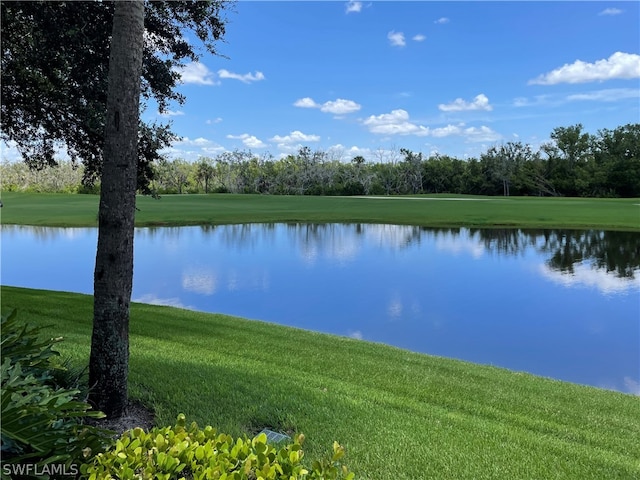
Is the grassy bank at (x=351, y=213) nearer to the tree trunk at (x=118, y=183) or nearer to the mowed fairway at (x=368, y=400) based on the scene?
the mowed fairway at (x=368, y=400)

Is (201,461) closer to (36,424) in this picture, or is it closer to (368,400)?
(36,424)

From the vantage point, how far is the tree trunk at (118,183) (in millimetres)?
2809

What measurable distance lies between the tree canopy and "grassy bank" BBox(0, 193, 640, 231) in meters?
23.8

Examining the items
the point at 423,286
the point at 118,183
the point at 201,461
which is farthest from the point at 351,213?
the point at 201,461

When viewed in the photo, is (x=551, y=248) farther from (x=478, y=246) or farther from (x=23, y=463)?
(x=23, y=463)

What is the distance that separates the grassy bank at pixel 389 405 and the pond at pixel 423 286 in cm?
245

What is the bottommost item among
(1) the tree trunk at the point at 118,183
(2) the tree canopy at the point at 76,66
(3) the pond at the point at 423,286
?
(3) the pond at the point at 423,286

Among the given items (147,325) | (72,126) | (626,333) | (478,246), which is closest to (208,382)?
(147,325)

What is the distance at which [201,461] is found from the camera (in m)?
2.11

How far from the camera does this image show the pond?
28.8ft

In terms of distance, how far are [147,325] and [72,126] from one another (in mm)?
3514

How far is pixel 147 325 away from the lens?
7.13m

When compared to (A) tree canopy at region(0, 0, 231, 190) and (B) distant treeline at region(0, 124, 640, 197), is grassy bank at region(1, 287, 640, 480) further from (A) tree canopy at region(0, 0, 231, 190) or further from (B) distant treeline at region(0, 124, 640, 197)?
(B) distant treeline at region(0, 124, 640, 197)

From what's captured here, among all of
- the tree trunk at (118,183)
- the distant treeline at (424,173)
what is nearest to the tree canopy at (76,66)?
the tree trunk at (118,183)
